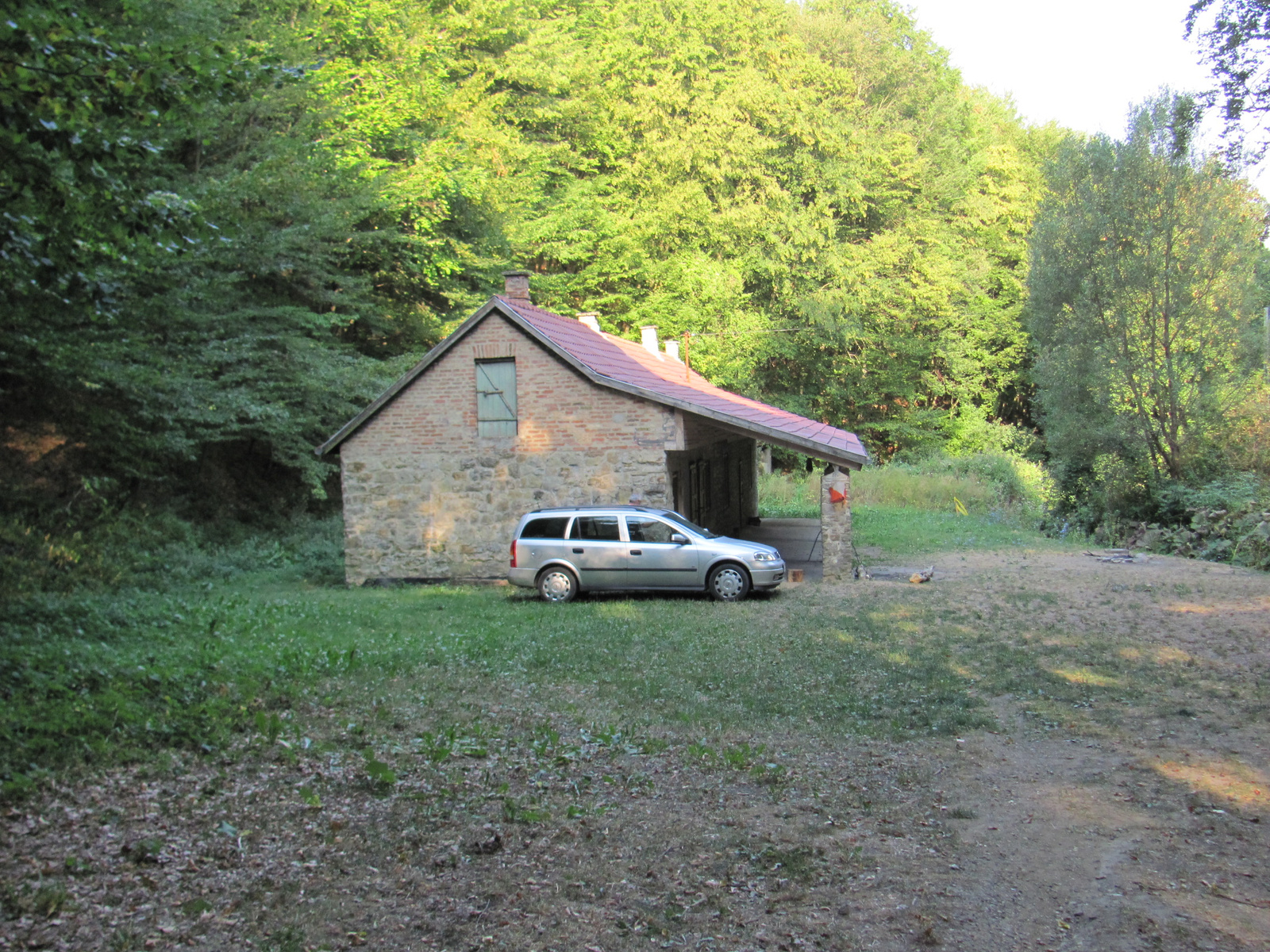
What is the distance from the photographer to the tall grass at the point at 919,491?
101ft

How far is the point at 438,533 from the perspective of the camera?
18219mm

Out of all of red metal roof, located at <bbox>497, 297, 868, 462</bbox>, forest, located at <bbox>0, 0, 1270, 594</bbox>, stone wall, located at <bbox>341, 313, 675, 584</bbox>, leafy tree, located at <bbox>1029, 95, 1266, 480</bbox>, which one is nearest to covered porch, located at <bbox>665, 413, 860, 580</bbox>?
red metal roof, located at <bbox>497, 297, 868, 462</bbox>

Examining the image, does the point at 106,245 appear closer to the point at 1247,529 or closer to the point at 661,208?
the point at 1247,529

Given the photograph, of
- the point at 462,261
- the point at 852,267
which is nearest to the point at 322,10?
the point at 462,261

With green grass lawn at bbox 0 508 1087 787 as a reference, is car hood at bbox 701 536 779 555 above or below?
above

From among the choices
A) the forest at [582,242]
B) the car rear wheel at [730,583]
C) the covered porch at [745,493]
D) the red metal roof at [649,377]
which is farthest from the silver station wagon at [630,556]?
the forest at [582,242]

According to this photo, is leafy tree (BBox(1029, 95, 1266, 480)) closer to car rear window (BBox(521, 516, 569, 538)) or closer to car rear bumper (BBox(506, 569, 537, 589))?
car rear window (BBox(521, 516, 569, 538))

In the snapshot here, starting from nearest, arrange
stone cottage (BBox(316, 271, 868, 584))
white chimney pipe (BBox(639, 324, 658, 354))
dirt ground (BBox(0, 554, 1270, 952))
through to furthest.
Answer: dirt ground (BBox(0, 554, 1270, 952)), stone cottage (BBox(316, 271, 868, 584)), white chimney pipe (BBox(639, 324, 658, 354))

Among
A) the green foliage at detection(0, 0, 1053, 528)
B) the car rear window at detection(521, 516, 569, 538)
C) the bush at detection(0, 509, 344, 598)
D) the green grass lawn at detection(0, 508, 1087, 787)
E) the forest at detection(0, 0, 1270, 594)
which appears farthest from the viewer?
the car rear window at detection(521, 516, 569, 538)

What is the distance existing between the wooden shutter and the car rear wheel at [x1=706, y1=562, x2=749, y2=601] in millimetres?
5244

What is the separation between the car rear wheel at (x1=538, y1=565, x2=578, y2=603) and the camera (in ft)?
50.6

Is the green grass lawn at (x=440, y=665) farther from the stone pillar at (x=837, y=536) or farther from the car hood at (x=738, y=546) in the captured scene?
the stone pillar at (x=837, y=536)

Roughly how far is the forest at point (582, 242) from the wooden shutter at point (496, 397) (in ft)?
16.0

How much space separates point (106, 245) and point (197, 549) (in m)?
12.8
